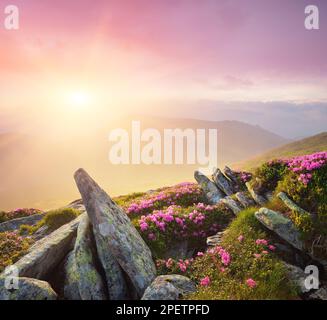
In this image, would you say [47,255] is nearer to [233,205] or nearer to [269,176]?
[233,205]

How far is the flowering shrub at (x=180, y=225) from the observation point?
13.8 meters

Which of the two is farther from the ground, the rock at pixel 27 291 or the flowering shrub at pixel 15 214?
the rock at pixel 27 291

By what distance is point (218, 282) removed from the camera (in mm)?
10211

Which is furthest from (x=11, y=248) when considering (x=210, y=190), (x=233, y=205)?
(x=210, y=190)

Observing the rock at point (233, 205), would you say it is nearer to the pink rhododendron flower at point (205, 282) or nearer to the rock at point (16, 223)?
the pink rhododendron flower at point (205, 282)

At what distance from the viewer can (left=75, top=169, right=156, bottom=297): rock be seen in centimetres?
1071

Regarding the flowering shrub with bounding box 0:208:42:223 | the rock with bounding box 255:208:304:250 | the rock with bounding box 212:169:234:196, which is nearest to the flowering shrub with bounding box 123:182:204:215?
the rock with bounding box 212:169:234:196

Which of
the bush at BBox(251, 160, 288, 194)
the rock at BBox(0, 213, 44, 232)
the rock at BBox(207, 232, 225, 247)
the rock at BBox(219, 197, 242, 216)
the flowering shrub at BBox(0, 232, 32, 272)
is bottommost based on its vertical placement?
the rock at BBox(0, 213, 44, 232)

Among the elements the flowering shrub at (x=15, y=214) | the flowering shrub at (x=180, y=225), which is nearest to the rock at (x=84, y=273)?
the flowering shrub at (x=180, y=225)

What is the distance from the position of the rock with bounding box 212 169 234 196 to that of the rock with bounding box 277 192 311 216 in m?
5.60

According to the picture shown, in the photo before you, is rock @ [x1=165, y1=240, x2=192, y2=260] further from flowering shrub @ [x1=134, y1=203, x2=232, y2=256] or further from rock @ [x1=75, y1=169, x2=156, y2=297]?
rock @ [x1=75, y1=169, x2=156, y2=297]

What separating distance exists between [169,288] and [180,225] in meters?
5.42

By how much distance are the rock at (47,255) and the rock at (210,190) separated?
8.58 metres
